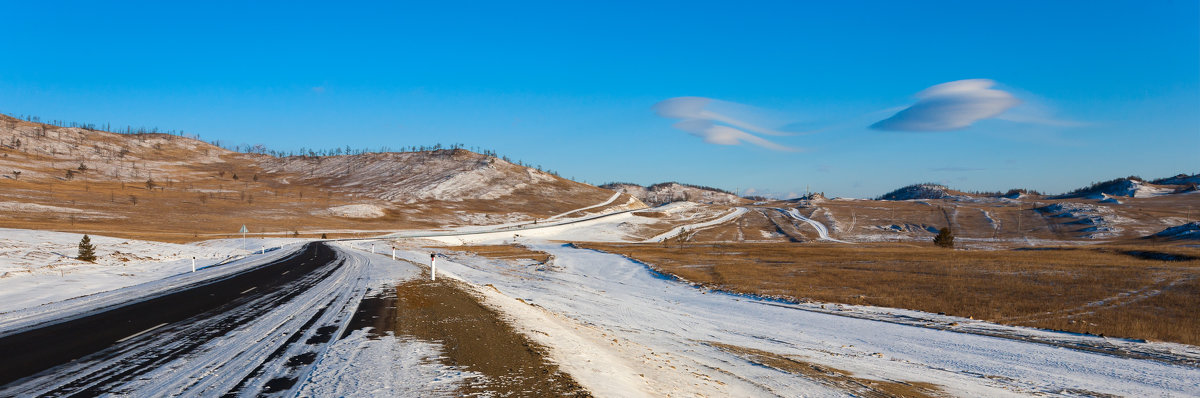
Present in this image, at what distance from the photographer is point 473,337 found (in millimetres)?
11258

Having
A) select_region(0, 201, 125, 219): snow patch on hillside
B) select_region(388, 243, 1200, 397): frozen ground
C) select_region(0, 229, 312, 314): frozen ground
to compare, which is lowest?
select_region(388, 243, 1200, 397): frozen ground

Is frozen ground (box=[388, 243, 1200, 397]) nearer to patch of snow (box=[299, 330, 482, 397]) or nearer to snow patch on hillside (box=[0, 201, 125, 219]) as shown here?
patch of snow (box=[299, 330, 482, 397])

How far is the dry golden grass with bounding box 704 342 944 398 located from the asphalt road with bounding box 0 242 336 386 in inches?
514

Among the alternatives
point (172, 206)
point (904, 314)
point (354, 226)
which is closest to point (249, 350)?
point (904, 314)

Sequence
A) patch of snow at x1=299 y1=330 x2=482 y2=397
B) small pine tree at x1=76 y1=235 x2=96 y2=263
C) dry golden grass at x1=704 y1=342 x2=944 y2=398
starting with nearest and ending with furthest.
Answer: patch of snow at x1=299 y1=330 x2=482 y2=397 < dry golden grass at x1=704 y1=342 x2=944 y2=398 < small pine tree at x1=76 y1=235 x2=96 y2=263

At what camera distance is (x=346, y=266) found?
106ft

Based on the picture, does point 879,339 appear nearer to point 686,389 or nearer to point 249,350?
point 686,389

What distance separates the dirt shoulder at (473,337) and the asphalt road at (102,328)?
438cm

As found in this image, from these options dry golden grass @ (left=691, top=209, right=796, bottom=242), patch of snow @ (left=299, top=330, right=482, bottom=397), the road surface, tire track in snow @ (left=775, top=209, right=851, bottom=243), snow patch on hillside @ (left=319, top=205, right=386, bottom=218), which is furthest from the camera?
snow patch on hillside @ (left=319, top=205, right=386, bottom=218)

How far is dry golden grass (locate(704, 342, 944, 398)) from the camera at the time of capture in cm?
1047

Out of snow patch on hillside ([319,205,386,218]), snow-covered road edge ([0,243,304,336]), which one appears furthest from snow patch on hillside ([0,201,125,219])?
snow-covered road edge ([0,243,304,336])

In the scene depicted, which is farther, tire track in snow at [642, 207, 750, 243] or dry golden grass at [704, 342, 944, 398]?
tire track in snow at [642, 207, 750, 243]

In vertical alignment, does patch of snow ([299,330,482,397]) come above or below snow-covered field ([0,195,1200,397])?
above

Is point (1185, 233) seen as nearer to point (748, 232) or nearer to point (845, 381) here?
point (748, 232)
